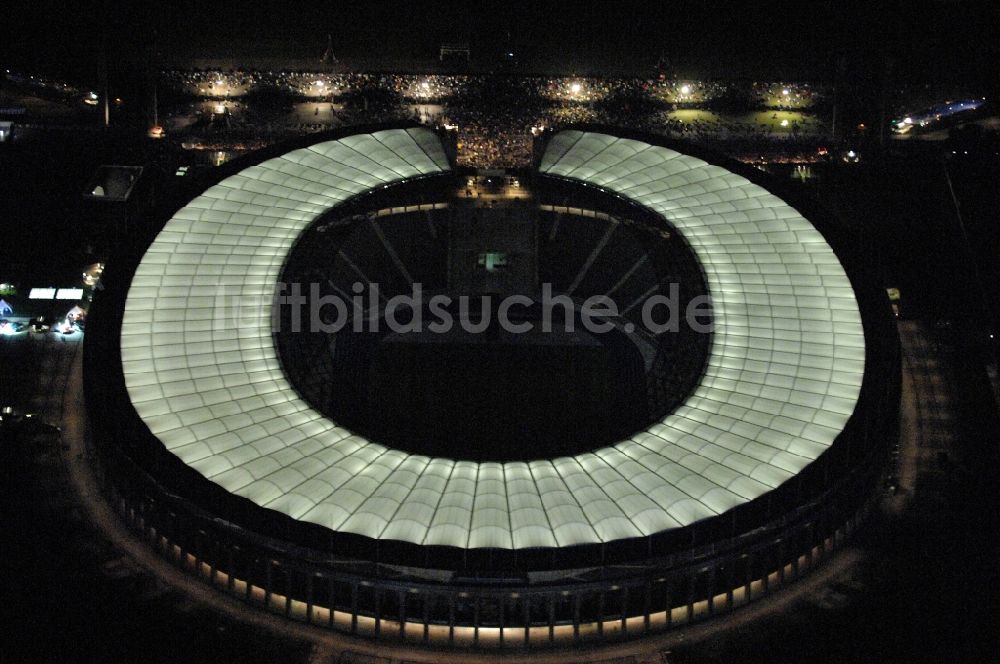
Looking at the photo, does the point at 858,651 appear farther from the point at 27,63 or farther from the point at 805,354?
the point at 27,63

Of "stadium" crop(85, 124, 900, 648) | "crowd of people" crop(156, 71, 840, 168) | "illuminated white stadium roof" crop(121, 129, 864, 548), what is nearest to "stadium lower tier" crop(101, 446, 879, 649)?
"stadium" crop(85, 124, 900, 648)

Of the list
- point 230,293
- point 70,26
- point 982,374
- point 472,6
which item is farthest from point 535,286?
point 70,26

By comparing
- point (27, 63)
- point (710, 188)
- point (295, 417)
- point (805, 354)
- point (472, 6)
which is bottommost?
point (295, 417)

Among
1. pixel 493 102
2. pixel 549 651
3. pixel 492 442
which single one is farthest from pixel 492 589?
pixel 493 102

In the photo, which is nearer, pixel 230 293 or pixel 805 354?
pixel 805 354

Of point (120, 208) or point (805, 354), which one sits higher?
point (120, 208)

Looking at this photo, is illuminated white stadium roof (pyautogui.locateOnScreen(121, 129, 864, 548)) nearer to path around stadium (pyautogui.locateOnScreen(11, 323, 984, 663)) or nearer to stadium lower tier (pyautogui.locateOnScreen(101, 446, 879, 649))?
stadium lower tier (pyautogui.locateOnScreen(101, 446, 879, 649))
